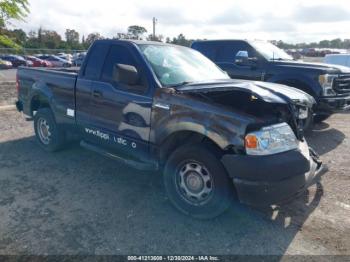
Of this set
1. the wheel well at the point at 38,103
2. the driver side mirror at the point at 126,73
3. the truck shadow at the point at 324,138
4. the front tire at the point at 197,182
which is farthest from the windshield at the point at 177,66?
the truck shadow at the point at 324,138

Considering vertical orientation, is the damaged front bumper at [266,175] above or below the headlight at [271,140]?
below

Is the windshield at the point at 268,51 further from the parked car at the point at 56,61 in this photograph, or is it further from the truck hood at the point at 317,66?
the parked car at the point at 56,61

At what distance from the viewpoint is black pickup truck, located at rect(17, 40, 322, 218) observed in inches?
121

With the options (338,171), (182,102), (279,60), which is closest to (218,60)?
(279,60)

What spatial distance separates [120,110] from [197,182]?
1.43m

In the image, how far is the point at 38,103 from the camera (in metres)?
5.91

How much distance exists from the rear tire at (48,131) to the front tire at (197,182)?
2.53 metres

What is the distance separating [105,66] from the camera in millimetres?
4480

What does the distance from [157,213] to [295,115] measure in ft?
6.16

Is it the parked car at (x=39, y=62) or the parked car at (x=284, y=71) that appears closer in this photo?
the parked car at (x=284, y=71)

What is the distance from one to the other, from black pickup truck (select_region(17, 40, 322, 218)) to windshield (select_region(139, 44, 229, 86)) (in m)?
0.02

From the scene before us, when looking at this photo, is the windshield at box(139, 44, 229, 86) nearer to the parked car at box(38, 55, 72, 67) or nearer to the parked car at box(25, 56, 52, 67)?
the parked car at box(25, 56, 52, 67)

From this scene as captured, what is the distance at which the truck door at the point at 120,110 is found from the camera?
3896 millimetres

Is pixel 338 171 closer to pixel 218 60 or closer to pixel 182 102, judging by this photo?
pixel 182 102
